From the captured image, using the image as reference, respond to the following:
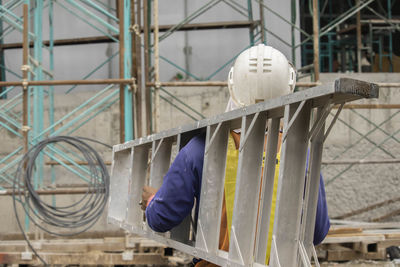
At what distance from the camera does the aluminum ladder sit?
1899 millimetres

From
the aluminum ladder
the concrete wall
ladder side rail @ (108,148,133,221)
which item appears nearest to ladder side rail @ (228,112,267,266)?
the aluminum ladder

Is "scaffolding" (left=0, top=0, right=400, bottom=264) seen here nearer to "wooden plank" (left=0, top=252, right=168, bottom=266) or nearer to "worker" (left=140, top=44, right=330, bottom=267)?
"wooden plank" (left=0, top=252, right=168, bottom=266)

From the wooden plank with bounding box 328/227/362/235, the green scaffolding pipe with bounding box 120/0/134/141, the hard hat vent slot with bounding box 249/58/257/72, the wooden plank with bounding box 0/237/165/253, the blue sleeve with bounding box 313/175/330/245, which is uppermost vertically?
the green scaffolding pipe with bounding box 120/0/134/141

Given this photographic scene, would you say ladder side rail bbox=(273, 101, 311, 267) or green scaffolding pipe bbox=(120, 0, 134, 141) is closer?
ladder side rail bbox=(273, 101, 311, 267)

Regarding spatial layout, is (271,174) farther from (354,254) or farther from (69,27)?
(69,27)

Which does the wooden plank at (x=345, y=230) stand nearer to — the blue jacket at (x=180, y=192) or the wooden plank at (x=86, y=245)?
the wooden plank at (x=86, y=245)

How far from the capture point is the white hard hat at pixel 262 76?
88.7 inches

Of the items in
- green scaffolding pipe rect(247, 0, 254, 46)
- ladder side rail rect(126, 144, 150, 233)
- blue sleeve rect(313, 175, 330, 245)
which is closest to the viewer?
blue sleeve rect(313, 175, 330, 245)

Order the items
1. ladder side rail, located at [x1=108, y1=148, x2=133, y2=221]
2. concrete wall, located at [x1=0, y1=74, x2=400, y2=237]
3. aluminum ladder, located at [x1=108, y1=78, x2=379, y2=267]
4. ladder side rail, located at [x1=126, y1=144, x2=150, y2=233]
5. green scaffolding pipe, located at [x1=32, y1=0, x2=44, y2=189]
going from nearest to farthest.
A: aluminum ladder, located at [x1=108, y1=78, x2=379, y2=267] < ladder side rail, located at [x1=126, y1=144, x2=150, y2=233] < ladder side rail, located at [x1=108, y1=148, x2=133, y2=221] < green scaffolding pipe, located at [x1=32, y1=0, x2=44, y2=189] < concrete wall, located at [x1=0, y1=74, x2=400, y2=237]

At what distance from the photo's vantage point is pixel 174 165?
232 centimetres

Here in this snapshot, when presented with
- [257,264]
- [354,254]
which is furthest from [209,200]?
[354,254]

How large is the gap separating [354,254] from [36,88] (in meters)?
4.78

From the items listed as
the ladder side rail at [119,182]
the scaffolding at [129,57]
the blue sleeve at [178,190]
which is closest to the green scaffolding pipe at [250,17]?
the scaffolding at [129,57]

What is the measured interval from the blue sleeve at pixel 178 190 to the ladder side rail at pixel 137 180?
39.4 inches
